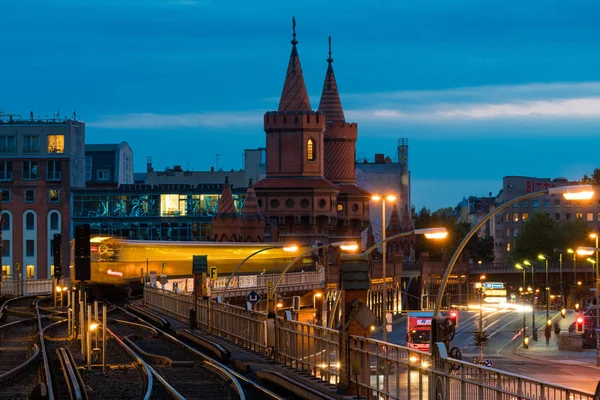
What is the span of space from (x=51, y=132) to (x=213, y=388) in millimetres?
123482

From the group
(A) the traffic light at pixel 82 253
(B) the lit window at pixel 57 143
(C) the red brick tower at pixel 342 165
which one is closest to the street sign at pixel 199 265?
(A) the traffic light at pixel 82 253

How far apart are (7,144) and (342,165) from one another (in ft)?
133

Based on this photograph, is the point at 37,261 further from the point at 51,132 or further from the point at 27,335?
the point at 27,335

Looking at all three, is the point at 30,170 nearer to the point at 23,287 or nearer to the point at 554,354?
the point at 23,287

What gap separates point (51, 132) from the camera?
154m

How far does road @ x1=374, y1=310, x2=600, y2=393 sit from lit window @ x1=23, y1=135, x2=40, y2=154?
143ft

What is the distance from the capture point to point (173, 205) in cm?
15762

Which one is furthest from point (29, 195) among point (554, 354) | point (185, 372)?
point (185, 372)

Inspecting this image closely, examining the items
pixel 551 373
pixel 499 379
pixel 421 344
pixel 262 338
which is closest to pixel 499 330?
pixel 421 344

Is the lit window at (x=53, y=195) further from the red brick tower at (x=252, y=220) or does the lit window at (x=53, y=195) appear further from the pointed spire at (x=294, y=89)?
the pointed spire at (x=294, y=89)

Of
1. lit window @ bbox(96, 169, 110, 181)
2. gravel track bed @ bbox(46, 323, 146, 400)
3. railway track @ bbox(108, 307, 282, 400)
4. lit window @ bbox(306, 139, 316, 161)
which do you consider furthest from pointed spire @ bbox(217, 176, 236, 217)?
gravel track bed @ bbox(46, 323, 146, 400)

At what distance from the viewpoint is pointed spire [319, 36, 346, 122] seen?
174500 mm

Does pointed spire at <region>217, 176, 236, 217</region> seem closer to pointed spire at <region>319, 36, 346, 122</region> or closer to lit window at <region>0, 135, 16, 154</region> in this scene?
lit window at <region>0, 135, 16, 154</region>

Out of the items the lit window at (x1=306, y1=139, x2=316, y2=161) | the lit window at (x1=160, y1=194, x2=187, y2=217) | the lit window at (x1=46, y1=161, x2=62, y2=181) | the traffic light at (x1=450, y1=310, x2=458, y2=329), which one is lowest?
the traffic light at (x1=450, y1=310, x2=458, y2=329)
